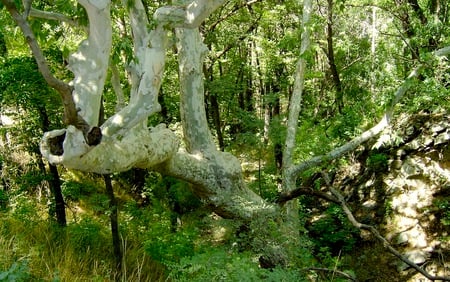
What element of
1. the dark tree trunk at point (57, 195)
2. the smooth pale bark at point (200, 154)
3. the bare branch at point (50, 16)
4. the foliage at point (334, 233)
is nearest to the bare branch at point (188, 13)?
the bare branch at point (50, 16)

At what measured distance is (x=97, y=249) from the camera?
6.30m

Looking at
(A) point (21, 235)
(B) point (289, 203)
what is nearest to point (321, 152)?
(B) point (289, 203)

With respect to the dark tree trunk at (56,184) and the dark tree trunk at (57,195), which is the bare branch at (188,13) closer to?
the dark tree trunk at (56,184)

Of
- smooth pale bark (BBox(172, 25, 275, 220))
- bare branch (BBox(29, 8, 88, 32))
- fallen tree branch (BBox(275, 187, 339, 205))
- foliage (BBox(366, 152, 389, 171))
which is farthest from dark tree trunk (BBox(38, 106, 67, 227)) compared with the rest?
foliage (BBox(366, 152, 389, 171))

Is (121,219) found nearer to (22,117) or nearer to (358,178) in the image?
(22,117)

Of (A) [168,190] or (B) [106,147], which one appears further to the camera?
(A) [168,190]

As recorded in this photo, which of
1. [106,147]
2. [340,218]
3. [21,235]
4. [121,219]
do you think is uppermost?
[106,147]

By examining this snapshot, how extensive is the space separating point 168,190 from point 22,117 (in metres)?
2.87

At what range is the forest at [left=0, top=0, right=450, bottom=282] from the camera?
3.88 meters

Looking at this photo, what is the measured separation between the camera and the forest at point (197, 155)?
3879mm

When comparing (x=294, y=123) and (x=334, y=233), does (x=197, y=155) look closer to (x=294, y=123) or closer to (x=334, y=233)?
(x=294, y=123)

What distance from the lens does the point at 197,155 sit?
623cm

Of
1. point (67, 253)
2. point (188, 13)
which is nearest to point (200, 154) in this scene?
point (67, 253)

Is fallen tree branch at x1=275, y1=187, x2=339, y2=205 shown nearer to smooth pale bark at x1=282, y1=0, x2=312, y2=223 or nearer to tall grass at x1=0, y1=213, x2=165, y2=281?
smooth pale bark at x1=282, y1=0, x2=312, y2=223
